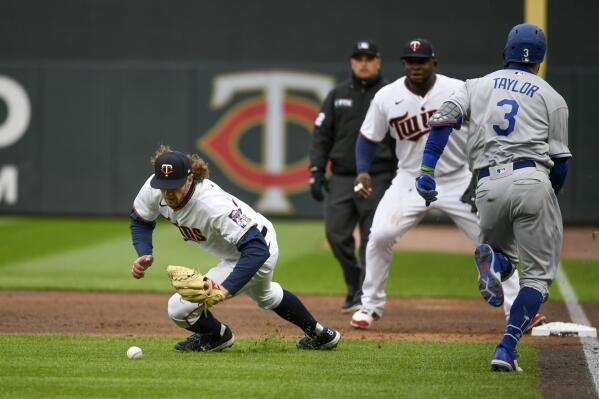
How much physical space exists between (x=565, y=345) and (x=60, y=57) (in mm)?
12875

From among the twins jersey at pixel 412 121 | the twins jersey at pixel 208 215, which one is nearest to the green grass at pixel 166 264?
the twins jersey at pixel 412 121

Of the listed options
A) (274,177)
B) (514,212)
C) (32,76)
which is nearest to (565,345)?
(514,212)

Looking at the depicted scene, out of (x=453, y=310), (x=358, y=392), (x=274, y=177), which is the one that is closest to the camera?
(x=358, y=392)

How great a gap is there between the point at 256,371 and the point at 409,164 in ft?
8.68

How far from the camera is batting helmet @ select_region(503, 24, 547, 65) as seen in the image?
248 inches

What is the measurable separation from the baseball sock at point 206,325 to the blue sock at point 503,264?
5.62 ft

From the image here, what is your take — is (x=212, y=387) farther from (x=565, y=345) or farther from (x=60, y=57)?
(x=60, y=57)

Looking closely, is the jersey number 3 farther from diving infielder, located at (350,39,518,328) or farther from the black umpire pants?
the black umpire pants

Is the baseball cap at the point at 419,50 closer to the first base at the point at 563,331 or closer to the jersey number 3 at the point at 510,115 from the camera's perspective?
the jersey number 3 at the point at 510,115

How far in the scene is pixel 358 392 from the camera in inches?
217

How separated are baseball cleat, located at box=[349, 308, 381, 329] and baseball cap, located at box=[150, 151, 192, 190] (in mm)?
2425

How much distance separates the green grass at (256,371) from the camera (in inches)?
216

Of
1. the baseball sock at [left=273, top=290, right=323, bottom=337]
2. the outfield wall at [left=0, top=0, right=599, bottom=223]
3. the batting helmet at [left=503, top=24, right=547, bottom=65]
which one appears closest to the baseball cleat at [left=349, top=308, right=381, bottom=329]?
the baseball sock at [left=273, top=290, right=323, bottom=337]

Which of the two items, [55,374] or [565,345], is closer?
[55,374]
